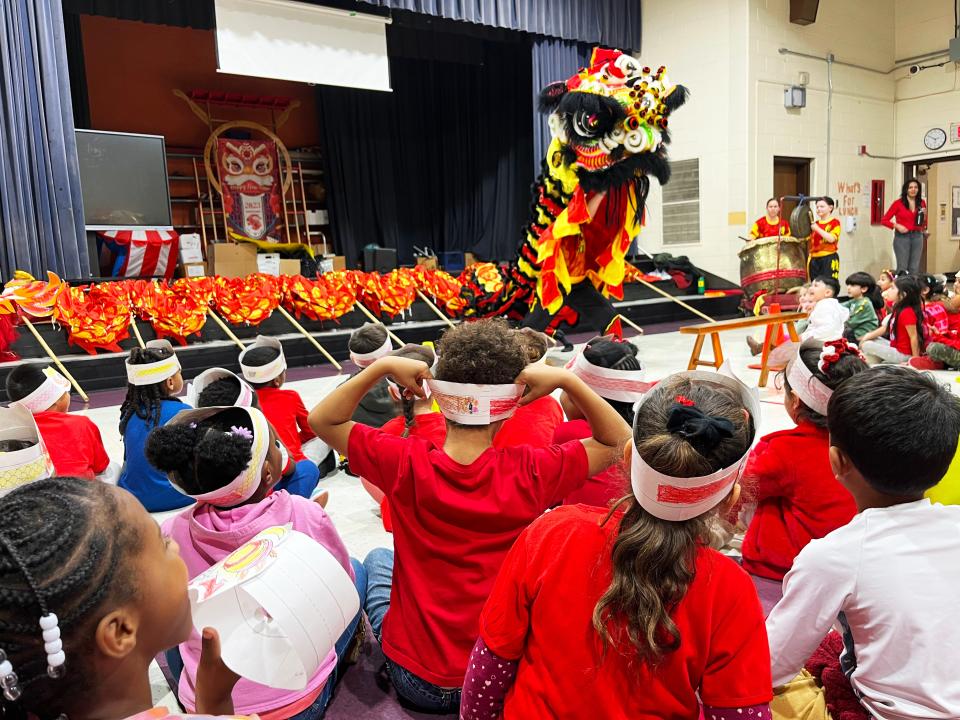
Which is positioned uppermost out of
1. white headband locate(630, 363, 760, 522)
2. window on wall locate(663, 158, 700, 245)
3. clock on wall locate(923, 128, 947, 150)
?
clock on wall locate(923, 128, 947, 150)

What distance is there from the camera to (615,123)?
405 centimetres

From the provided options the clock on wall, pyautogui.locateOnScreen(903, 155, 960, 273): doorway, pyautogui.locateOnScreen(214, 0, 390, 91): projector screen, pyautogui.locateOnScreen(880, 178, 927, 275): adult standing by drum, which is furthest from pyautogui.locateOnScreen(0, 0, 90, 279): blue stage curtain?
pyautogui.locateOnScreen(903, 155, 960, 273): doorway

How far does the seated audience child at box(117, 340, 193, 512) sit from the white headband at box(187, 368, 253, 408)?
0.14 metres

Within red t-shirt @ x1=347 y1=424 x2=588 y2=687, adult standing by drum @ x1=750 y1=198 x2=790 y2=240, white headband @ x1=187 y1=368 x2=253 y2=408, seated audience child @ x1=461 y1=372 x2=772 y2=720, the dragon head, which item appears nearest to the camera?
seated audience child @ x1=461 y1=372 x2=772 y2=720

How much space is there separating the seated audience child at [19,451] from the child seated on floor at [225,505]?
0.62m

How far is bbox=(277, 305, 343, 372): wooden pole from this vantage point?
240 inches

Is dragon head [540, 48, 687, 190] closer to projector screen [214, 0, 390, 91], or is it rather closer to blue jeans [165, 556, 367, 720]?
blue jeans [165, 556, 367, 720]

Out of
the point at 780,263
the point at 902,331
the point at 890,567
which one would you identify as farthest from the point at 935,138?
the point at 890,567

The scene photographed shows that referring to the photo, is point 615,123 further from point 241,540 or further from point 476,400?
point 241,540

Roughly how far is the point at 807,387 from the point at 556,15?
838 centimetres

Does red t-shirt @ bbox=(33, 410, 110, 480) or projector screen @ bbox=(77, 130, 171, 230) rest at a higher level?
projector screen @ bbox=(77, 130, 171, 230)

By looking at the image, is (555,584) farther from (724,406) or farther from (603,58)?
(603,58)

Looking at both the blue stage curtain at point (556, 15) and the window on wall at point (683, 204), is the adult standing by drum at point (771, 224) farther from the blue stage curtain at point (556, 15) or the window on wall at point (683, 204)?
the blue stage curtain at point (556, 15)

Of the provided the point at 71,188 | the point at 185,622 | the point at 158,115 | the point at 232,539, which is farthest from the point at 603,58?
the point at 158,115
